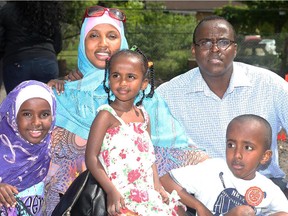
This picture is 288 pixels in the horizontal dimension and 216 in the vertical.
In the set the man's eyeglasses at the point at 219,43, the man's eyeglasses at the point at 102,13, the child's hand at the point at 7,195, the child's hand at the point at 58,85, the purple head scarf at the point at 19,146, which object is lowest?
the child's hand at the point at 7,195

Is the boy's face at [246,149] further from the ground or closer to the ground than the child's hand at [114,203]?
further from the ground

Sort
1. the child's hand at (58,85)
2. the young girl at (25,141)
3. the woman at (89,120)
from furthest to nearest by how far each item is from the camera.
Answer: the child's hand at (58,85) < the woman at (89,120) < the young girl at (25,141)

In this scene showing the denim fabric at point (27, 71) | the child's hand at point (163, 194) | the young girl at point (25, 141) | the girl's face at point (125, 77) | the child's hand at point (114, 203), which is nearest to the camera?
the child's hand at point (114, 203)

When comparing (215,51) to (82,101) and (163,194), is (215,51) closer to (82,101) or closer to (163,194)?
(82,101)

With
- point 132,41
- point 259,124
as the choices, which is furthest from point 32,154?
point 132,41

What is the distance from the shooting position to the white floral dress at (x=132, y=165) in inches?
121

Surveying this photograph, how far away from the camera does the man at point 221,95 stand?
376 centimetres

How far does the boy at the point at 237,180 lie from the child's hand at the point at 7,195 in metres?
0.90

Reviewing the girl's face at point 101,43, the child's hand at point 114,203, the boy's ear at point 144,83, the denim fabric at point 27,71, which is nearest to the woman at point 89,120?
the girl's face at point 101,43

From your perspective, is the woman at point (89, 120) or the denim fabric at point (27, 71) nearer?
the woman at point (89, 120)

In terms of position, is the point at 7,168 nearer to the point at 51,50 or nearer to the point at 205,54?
the point at 205,54

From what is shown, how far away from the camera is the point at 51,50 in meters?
5.93

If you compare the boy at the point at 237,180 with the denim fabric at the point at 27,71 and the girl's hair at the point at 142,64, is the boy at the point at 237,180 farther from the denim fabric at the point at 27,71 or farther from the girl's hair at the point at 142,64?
the denim fabric at the point at 27,71

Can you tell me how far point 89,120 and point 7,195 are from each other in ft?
2.22
